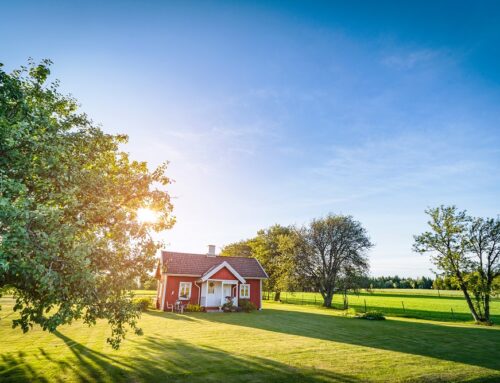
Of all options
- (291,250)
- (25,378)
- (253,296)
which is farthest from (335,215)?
(25,378)

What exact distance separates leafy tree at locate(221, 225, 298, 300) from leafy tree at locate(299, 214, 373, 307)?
1.94 meters

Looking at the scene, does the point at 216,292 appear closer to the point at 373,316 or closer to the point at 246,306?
the point at 246,306

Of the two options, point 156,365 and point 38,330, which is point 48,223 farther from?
point 38,330

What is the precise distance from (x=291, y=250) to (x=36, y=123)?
38017 mm

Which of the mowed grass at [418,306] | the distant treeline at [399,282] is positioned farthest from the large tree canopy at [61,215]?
the distant treeline at [399,282]

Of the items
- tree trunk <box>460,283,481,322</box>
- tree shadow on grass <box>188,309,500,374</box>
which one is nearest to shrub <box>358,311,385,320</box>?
tree shadow on grass <box>188,309,500,374</box>

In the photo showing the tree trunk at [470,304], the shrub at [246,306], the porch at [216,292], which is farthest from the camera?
the porch at [216,292]

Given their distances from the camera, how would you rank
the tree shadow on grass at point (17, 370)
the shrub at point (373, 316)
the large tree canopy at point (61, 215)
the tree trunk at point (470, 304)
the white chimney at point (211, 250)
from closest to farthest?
1. the large tree canopy at point (61, 215)
2. the tree shadow on grass at point (17, 370)
3. the shrub at point (373, 316)
4. the tree trunk at point (470, 304)
5. the white chimney at point (211, 250)

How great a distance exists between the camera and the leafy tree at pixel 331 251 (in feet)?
125

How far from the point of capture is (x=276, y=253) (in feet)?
174

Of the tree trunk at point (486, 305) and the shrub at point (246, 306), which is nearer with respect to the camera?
the tree trunk at point (486, 305)

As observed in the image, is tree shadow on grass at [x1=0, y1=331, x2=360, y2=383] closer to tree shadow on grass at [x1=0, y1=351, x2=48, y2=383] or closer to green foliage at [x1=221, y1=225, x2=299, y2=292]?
tree shadow on grass at [x1=0, y1=351, x2=48, y2=383]

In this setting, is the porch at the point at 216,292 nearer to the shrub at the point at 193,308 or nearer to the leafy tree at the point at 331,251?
the shrub at the point at 193,308

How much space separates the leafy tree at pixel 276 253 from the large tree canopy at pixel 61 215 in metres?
32.4
